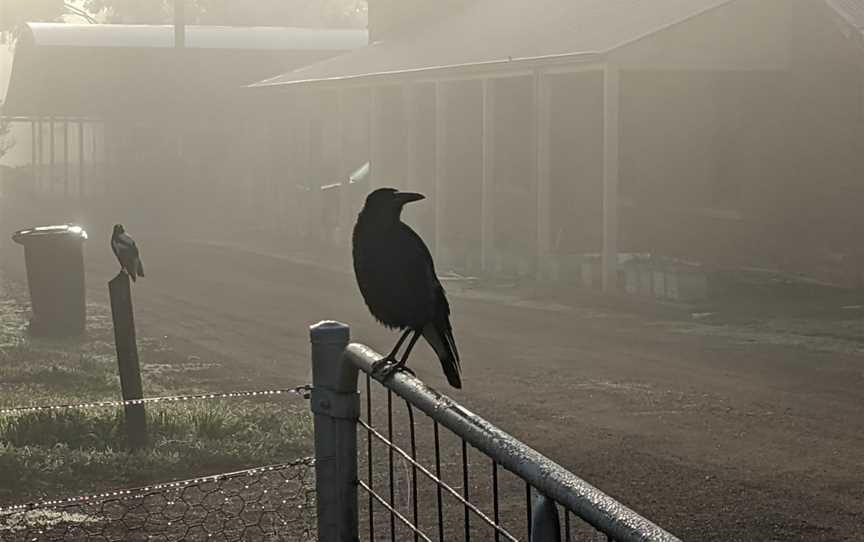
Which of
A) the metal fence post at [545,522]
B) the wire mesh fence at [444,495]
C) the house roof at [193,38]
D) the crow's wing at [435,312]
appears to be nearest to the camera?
the metal fence post at [545,522]

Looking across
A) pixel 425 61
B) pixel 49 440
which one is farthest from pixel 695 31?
pixel 49 440

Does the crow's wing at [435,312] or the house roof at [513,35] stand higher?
the house roof at [513,35]

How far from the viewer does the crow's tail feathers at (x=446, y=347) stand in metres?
4.11

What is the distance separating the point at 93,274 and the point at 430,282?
2055cm

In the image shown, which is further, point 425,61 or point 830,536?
point 425,61

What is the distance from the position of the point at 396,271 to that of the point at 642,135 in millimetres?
19470

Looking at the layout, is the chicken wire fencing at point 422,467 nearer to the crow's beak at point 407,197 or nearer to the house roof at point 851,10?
the crow's beak at point 407,197

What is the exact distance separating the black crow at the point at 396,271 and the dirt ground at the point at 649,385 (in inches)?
137

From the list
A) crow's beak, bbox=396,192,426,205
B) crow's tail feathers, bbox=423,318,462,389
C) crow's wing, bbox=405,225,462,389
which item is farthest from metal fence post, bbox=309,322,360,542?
crow's beak, bbox=396,192,426,205

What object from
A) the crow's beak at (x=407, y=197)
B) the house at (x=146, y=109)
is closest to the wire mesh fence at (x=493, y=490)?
the crow's beak at (x=407, y=197)

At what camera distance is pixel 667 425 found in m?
11.2

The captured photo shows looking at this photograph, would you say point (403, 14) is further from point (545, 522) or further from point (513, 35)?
point (545, 522)

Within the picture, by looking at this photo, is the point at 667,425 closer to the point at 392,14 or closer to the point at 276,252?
the point at 276,252

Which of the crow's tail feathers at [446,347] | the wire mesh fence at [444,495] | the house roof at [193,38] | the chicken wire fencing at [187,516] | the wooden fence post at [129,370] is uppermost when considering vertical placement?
the house roof at [193,38]
